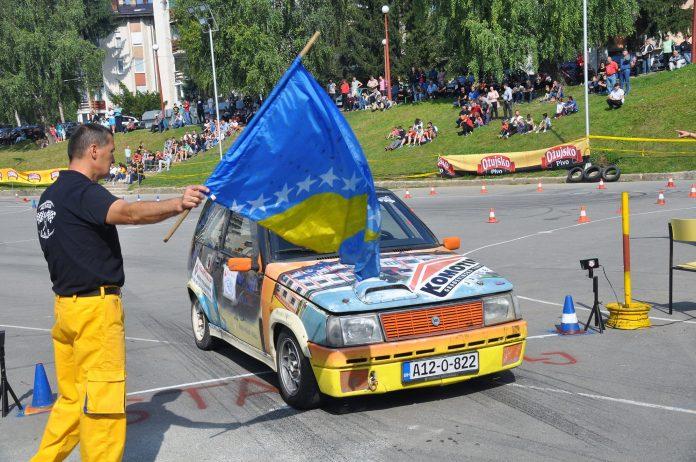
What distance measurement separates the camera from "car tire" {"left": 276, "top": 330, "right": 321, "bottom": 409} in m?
6.77

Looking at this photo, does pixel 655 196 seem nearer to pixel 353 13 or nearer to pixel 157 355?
pixel 157 355

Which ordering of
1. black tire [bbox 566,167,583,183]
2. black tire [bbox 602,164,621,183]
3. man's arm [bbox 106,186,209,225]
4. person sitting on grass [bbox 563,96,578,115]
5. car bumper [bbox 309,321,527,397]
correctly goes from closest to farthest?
man's arm [bbox 106,186,209,225] → car bumper [bbox 309,321,527,397] → black tire [bbox 602,164,621,183] → black tire [bbox 566,167,583,183] → person sitting on grass [bbox 563,96,578,115]

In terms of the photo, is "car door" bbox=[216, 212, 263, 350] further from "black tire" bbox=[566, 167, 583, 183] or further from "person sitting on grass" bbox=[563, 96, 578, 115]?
"person sitting on grass" bbox=[563, 96, 578, 115]

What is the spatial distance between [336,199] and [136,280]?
388 inches

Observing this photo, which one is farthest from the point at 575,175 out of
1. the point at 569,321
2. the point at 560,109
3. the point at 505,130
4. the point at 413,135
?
the point at 569,321

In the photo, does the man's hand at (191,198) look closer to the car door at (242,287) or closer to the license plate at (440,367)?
the license plate at (440,367)

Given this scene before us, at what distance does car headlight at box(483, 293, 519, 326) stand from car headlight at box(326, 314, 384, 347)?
94 cm

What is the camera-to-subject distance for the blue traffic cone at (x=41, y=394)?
7379 mm

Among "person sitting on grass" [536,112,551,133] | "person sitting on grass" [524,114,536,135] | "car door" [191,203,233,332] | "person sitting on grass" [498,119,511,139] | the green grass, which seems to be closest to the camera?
"car door" [191,203,233,332]

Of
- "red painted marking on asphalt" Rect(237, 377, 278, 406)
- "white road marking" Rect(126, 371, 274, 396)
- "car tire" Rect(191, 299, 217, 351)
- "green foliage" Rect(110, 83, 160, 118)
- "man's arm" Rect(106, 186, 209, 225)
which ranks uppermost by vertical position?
"green foliage" Rect(110, 83, 160, 118)

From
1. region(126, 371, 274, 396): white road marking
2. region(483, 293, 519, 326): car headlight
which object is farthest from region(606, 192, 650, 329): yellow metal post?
region(126, 371, 274, 396): white road marking

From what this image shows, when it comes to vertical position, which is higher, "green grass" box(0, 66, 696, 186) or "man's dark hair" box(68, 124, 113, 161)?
"man's dark hair" box(68, 124, 113, 161)

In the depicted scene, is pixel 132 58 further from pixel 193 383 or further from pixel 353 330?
pixel 353 330

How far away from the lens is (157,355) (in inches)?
369
